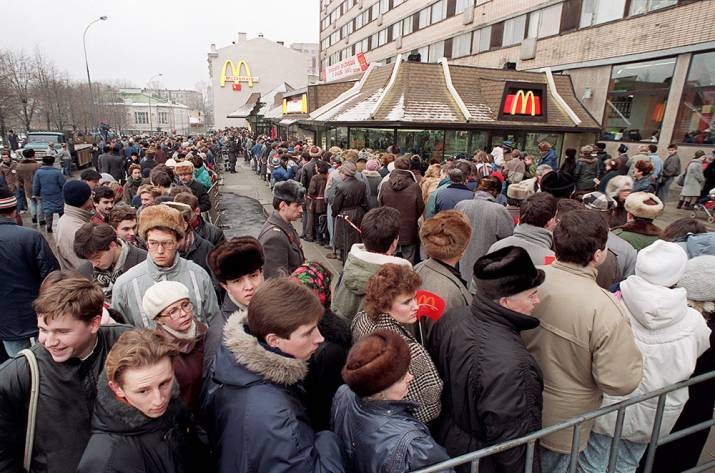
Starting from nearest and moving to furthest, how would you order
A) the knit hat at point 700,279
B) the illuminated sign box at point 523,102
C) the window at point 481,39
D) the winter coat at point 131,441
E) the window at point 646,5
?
1. the winter coat at point 131,441
2. the knit hat at point 700,279
3. the illuminated sign box at point 523,102
4. the window at point 646,5
5. the window at point 481,39

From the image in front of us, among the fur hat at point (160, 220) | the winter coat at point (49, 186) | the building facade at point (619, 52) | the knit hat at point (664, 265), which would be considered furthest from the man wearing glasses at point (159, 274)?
the building facade at point (619, 52)

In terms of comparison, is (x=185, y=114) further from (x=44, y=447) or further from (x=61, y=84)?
(x=44, y=447)

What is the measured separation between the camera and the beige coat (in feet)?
6.48

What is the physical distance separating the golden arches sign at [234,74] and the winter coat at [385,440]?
69771mm

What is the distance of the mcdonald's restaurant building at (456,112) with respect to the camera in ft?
39.6

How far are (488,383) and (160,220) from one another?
252 cm

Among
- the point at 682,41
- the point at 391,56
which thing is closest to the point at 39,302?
the point at 682,41

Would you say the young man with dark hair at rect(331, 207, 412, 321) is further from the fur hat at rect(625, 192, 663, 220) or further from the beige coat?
the fur hat at rect(625, 192, 663, 220)

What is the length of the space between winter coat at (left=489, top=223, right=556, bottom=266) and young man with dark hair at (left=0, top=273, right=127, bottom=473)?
2.96 m

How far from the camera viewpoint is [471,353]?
197 cm

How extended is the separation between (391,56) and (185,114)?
280 ft

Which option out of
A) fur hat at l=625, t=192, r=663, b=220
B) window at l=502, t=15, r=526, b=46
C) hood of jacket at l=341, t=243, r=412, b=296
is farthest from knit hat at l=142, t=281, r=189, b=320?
window at l=502, t=15, r=526, b=46

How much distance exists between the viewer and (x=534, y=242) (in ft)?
11.3

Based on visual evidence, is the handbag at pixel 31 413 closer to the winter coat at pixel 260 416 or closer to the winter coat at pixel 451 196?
the winter coat at pixel 260 416
